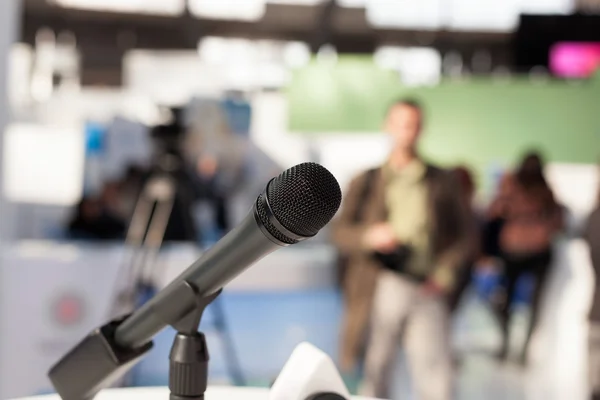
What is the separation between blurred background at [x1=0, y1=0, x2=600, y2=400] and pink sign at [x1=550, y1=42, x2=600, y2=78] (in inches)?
0.6

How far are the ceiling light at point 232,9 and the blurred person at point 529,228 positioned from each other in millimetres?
2734

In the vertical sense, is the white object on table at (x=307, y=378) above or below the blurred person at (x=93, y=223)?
above

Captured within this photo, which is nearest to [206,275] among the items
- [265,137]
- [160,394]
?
[160,394]

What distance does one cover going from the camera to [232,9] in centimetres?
595

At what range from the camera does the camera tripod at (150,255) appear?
327cm

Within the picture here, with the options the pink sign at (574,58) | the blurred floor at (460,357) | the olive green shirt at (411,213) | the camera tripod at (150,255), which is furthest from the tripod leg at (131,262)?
the pink sign at (574,58)

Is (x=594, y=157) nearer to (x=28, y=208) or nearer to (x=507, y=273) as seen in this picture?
(x=507, y=273)

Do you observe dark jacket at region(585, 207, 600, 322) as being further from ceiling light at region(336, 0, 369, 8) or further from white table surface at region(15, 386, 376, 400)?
ceiling light at region(336, 0, 369, 8)

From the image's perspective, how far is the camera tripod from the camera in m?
3.27

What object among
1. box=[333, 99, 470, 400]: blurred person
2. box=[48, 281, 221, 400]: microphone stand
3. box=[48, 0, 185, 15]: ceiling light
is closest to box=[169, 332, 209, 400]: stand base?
box=[48, 281, 221, 400]: microphone stand

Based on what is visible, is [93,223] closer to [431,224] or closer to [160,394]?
[431,224]

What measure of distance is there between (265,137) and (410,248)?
104 inches

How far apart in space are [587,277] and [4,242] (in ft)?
9.65

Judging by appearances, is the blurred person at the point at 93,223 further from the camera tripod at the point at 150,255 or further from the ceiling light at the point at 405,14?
the ceiling light at the point at 405,14
